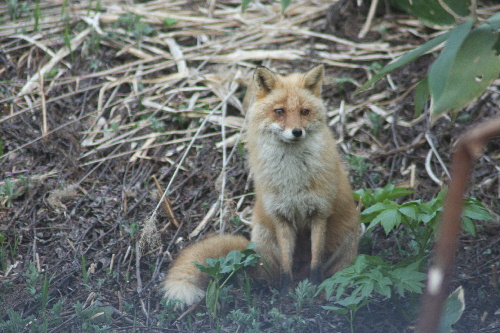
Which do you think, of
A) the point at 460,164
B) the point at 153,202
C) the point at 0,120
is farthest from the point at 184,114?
the point at 460,164

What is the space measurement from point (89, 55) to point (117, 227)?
8.61 ft

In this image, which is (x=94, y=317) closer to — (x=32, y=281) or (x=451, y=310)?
(x=32, y=281)

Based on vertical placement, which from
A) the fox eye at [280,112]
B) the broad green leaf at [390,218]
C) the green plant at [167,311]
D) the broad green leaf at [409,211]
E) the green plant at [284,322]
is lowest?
the green plant at [167,311]

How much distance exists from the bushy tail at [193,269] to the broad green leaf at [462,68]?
2824 millimetres

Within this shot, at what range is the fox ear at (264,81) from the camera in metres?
4.41

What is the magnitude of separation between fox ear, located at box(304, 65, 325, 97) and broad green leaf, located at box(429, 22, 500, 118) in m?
2.77

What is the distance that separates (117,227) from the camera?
5039 millimetres

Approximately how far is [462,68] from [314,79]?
9.61 ft

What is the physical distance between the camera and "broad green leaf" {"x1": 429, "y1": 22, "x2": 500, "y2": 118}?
1.48m

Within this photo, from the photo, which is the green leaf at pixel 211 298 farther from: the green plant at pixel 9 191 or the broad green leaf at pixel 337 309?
the green plant at pixel 9 191

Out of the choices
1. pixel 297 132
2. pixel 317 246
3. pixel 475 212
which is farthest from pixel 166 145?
pixel 475 212

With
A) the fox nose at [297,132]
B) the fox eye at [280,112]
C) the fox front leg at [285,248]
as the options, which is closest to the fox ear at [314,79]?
the fox eye at [280,112]

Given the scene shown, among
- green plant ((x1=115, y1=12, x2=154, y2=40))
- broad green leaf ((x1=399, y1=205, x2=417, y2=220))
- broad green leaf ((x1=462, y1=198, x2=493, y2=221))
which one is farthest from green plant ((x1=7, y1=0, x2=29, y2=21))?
broad green leaf ((x1=462, y1=198, x2=493, y2=221))

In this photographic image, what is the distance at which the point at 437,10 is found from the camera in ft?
7.02
